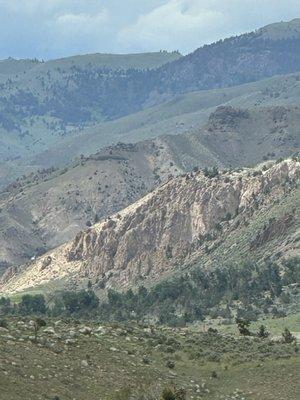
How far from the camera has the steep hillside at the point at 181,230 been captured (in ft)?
509

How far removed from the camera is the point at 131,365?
1843 inches

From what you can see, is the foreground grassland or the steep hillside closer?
the foreground grassland

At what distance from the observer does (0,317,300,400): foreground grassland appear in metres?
40.8

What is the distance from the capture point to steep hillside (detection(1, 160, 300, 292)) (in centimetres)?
15512

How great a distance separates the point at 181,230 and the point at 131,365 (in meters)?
138

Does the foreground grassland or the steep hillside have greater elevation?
the foreground grassland

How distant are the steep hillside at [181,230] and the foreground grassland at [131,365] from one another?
91373 millimetres

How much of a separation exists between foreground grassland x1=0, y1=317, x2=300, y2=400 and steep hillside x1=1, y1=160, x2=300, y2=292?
91373mm

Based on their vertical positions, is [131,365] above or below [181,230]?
above

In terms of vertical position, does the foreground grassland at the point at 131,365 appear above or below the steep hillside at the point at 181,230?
above

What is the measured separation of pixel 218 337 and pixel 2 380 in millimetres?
23816

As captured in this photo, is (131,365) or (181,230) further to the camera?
(181,230)

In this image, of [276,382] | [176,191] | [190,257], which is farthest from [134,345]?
[176,191]

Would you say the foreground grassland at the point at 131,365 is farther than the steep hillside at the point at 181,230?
No
